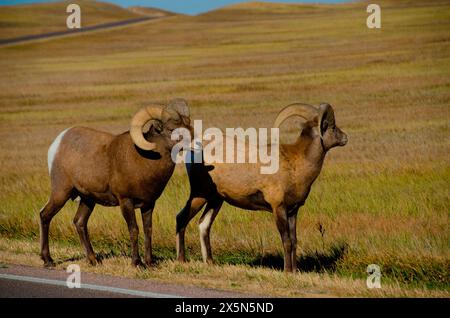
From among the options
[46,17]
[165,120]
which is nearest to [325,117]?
[165,120]

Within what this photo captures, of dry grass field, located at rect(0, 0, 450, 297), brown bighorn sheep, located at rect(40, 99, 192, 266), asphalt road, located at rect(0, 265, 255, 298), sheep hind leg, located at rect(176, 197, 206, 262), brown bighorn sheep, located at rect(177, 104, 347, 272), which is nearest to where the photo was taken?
asphalt road, located at rect(0, 265, 255, 298)

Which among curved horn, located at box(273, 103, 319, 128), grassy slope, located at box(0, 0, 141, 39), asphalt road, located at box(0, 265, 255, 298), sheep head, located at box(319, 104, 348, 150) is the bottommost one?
asphalt road, located at box(0, 265, 255, 298)

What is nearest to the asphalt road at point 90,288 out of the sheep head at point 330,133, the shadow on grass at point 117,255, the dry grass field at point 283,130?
the dry grass field at point 283,130

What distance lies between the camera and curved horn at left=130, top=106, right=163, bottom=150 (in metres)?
11.1

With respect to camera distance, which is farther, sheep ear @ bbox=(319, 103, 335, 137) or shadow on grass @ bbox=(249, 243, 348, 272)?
shadow on grass @ bbox=(249, 243, 348, 272)

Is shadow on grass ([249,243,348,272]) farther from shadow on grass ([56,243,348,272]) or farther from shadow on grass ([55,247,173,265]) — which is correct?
shadow on grass ([55,247,173,265])

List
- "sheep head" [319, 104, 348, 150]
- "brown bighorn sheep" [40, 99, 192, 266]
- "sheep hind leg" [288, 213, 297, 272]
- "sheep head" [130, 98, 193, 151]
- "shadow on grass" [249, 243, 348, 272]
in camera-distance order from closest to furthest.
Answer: "sheep head" [130, 98, 193, 151] → "brown bighorn sheep" [40, 99, 192, 266] → "sheep hind leg" [288, 213, 297, 272] → "sheep head" [319, 104, 348, 150] → "shadow on grass" [249, 243, 348, 272]

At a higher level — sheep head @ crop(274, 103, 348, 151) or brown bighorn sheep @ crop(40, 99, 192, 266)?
sheep head @ crop(274, 103, 348, 151)

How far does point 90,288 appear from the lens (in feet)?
31.0

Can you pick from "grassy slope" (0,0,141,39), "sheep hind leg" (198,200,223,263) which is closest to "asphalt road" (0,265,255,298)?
"sheep hind leg" (198,200,223,263)

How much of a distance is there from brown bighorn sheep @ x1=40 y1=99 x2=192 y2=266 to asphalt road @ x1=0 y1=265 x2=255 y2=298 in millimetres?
1132

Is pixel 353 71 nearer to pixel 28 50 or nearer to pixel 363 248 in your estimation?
pixel 363 248

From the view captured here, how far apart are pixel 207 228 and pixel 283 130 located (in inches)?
758

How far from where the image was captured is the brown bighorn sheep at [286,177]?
11.5 m
